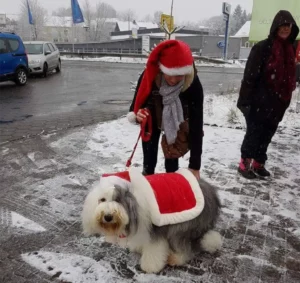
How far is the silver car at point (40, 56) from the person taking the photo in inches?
591

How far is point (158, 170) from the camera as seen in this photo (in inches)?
179

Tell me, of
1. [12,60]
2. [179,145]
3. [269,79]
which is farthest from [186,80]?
[12,60]

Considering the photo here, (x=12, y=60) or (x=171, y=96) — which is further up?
(x=171, y=96)

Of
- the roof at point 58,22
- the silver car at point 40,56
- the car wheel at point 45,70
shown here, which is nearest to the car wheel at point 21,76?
the silver car at point 40,56

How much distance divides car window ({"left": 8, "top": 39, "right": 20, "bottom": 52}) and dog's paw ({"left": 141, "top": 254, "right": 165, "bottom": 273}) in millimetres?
11755

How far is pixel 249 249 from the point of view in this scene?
2883mm

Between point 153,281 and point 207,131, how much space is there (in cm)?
425

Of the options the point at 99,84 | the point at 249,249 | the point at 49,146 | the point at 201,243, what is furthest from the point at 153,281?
the point at 99,84

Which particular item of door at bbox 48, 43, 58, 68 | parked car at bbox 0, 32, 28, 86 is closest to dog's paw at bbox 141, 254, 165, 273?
parked car at bbox 0, 32, 28, 86

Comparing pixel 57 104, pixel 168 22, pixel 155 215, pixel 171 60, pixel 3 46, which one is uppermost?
pixel 168 22

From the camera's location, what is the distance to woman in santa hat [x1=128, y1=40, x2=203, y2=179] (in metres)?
2.52

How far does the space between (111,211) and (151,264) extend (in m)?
0.80

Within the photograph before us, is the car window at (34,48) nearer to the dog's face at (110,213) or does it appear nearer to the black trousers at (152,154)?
the black trousers at (152,154)

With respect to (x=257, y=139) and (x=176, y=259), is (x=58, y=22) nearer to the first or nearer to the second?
(x=257, y=139)
